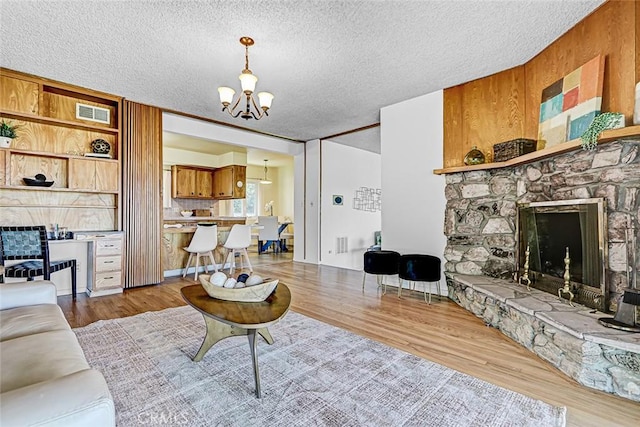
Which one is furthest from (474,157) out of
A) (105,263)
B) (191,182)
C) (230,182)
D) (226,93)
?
(191,182)

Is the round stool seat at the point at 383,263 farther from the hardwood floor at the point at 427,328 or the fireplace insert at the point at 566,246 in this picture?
the fireplace insert at the point at 566,246

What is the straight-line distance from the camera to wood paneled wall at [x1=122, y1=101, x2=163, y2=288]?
4.33 meters

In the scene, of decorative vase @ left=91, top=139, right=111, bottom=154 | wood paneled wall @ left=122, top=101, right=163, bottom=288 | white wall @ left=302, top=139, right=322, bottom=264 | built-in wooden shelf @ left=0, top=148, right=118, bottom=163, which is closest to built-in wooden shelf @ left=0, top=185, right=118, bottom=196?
wood paneled wall @ left=122, top=101, right=163, bottom=288

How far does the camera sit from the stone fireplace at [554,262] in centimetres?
185

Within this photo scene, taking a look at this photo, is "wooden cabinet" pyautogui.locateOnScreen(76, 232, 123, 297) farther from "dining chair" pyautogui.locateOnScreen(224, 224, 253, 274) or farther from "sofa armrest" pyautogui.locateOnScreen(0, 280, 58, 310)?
"sofa armrest" pyautogui.locateOnScreen(0, 280, 58, 310)

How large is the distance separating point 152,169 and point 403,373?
440 cm

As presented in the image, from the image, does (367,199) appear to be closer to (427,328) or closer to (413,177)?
(413,177)

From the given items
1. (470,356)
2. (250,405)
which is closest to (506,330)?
(470,356)

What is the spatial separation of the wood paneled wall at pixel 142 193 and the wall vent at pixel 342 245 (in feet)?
12.2

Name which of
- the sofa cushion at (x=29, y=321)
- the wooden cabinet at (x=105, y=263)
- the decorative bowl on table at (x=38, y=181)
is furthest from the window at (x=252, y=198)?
the sofa cushion at (x=29, y=321)

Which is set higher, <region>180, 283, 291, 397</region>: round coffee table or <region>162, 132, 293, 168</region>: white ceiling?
<region>162, 132, 293, 168</region>: white ceiling

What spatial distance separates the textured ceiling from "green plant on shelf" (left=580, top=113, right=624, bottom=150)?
981 mm

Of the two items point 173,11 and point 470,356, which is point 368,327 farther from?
point 173,11

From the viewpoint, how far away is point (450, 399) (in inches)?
68.6
